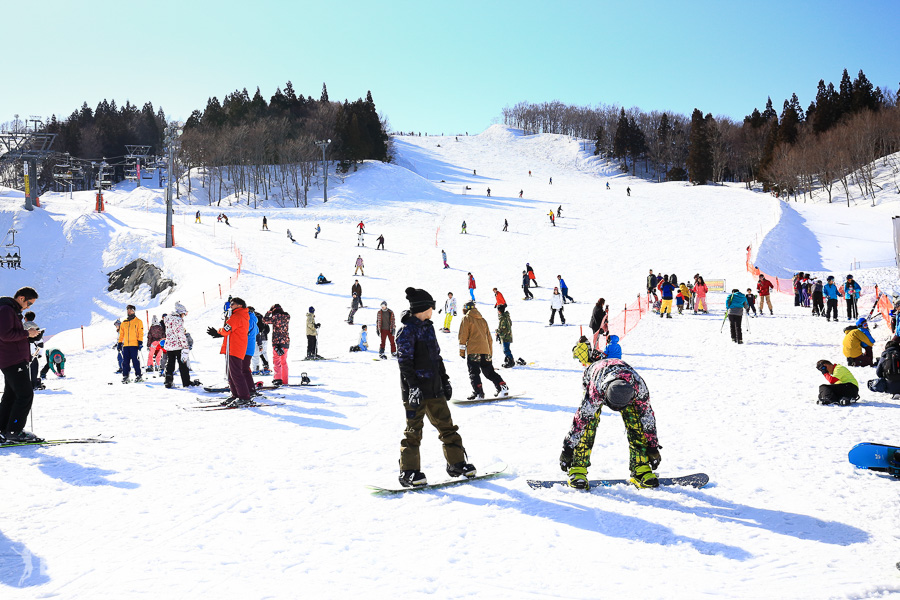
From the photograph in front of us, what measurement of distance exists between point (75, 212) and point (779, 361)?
50.3m

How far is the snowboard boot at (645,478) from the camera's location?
5215mm

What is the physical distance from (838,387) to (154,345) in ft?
46.0

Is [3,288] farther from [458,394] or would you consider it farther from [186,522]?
[186,522]

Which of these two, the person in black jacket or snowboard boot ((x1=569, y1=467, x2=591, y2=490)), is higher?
the person in black jacket

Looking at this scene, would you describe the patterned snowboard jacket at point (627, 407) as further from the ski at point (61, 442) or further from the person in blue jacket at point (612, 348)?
the ski at point (61, 442)

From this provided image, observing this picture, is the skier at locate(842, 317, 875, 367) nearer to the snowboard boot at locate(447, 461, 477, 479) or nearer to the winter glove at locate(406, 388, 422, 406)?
the snowboard boot at locate(447, 461, 477, 479)

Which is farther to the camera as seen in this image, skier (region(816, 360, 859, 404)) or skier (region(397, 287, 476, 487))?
skier (region(816, 360, 859, 404))

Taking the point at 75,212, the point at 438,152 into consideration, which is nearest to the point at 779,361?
the point at 75,212

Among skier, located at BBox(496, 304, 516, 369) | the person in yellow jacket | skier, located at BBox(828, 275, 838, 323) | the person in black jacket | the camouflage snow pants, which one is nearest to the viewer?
the camouflage snow pants

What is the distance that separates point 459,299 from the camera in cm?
2569

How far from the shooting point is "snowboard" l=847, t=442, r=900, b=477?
215 inches

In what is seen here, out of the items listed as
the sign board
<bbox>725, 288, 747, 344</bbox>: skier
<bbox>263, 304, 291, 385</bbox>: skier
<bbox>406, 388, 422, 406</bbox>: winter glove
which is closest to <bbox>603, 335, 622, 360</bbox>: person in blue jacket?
<bbox>406, 388, 422, 406</bbox>: winter glove

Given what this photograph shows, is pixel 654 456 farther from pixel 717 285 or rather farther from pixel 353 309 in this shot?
pixel 717 285

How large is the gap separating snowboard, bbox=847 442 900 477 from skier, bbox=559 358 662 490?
2.04m
